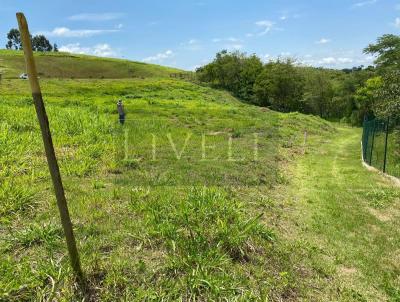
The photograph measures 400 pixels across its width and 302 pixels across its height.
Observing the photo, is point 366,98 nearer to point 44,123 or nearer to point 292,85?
point 292,85

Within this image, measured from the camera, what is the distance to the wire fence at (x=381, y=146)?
15590 millimetres

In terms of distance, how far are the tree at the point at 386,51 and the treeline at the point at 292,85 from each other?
3.20 metres

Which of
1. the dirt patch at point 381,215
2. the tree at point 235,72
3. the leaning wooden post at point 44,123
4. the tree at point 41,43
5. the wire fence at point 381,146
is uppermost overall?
the tree at point 41,43

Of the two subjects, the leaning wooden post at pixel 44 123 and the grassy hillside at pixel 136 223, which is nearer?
the leaning wooden post at pixel 44 123

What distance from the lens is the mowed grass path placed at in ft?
20.1

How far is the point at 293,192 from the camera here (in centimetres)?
1129

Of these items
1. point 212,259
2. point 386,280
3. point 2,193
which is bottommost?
A: point 386,280

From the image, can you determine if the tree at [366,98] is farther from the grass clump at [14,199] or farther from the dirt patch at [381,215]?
the grass clump at [14,199]

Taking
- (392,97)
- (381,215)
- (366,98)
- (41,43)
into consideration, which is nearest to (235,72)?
(366,98)

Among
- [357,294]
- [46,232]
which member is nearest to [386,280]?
[357,294]

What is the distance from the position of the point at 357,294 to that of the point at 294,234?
6.94ft

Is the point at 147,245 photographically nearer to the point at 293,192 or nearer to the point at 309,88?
the point at 293,192

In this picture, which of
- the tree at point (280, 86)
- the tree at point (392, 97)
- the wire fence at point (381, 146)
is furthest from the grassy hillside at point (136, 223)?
the tree at point (280, 86)

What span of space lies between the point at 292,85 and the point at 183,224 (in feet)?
164
